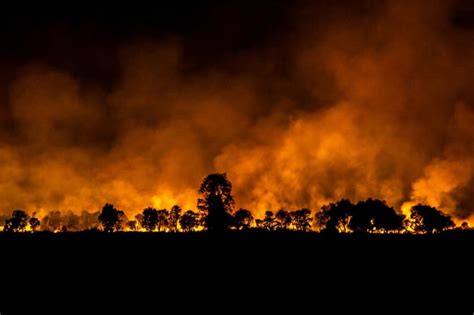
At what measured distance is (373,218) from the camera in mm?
99812

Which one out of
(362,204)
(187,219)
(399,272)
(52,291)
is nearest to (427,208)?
(362,204)

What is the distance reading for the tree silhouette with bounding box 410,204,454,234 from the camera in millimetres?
110000

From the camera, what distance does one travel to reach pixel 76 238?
4206 centimetres

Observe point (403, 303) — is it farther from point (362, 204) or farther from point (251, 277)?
point (362, 204)

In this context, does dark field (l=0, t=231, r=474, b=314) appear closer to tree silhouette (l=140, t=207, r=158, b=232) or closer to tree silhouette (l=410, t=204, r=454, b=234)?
tree silhouette (l=410, t=204, r=454, b=234)

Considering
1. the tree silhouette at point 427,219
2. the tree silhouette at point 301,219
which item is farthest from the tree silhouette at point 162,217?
the tree silhouette at point 427,219

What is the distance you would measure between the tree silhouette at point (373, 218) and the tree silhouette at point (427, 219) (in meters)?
16.2

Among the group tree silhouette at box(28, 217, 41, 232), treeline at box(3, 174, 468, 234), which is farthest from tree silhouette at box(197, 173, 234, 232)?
tree silhouette at box(28, 217, 41, 232)

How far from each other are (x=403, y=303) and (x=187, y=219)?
410 feet

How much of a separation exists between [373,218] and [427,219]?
23895mm

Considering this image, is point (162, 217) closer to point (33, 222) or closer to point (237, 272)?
point (33, 222)

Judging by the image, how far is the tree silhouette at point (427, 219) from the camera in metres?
110

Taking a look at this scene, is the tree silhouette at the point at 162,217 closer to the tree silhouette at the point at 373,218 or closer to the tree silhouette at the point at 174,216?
the tree silhouette at the point at 174,216

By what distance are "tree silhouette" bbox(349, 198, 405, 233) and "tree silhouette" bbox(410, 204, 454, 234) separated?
16202 millimetres
